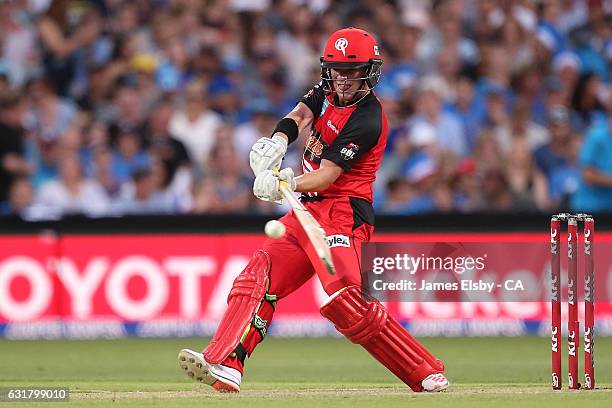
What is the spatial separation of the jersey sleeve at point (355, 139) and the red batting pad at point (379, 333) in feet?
2.53

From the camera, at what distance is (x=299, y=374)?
10031 mm

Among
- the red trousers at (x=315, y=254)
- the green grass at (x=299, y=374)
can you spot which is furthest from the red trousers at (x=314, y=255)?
the green grass at (x=299, y=374)

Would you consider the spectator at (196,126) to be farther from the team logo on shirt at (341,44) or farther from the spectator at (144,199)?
the team logo on shirt at (341,44)

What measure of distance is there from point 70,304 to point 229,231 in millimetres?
1638

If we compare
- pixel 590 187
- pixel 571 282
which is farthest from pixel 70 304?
pixel 571 282

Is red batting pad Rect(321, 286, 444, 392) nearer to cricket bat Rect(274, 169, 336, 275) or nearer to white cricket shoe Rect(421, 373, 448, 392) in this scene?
white cricket shoe Rect(421, 373, 448, 392)

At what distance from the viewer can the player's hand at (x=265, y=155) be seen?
301 inches

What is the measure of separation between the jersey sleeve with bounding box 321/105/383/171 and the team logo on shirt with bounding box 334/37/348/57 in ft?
1.26

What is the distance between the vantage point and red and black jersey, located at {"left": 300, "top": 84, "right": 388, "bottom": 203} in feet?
25.6

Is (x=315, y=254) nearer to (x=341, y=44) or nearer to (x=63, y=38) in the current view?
(x=341, y=44)

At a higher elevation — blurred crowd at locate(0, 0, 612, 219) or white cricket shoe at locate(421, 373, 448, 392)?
blurred crowd at locate(0, 0, 612, 219)

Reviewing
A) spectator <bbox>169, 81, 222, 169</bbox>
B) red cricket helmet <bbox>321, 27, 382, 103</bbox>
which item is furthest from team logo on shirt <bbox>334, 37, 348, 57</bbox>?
spectator <bbox>169, 81, 222, 169</bbox>

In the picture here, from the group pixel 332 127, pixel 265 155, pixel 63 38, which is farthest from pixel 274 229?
pixel 63 38

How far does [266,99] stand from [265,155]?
669 cm
